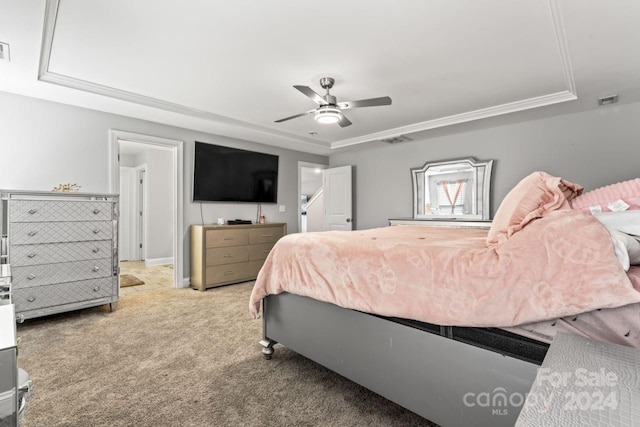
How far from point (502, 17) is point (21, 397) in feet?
10.0

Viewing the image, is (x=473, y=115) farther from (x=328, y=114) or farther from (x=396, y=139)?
(x=328, y=114)

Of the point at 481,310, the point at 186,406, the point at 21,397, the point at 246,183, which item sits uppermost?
the point at 246,183

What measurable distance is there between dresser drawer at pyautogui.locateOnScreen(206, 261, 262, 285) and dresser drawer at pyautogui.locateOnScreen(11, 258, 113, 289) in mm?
1224

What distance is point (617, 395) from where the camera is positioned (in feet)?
1.92

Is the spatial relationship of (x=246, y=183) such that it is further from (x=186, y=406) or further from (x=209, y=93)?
(x=186, y=406)

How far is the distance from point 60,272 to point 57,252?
20 cm

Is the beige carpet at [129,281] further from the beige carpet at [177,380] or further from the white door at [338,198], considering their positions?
the white door at [338,198]

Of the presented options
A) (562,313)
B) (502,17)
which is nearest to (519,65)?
(502,17)

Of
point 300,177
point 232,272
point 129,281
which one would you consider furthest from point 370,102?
point 129,281

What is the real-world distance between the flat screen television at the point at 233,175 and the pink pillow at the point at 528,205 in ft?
13.0

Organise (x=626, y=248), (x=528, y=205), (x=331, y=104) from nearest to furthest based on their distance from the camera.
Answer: (x=626, y=248) < (x=528, y=205) < (x=331, y=104)

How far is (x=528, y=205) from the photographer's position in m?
1.38

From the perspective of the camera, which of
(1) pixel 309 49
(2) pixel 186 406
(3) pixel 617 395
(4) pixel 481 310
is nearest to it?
(3) pixel 617 395

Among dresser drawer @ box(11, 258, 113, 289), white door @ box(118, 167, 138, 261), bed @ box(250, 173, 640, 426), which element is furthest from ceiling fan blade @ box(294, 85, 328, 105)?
white door @ box(118, 167, 138, 261)
